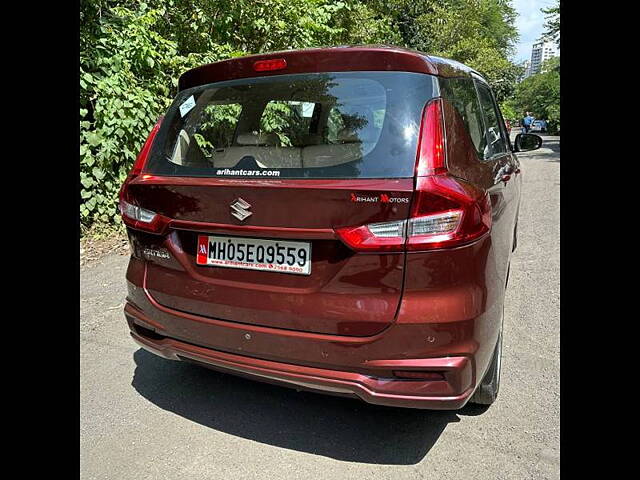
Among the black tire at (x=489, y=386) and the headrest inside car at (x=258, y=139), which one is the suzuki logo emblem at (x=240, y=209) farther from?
the black tire at (x=489, y=386)

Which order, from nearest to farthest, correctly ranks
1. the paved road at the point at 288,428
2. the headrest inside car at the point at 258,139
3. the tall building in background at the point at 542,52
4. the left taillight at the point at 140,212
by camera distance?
the paved road at the point at 288,428, the left taillight at the point at 140,212, the headrest inside car at the point at 258,139, the tall building in background at the point at 542,52

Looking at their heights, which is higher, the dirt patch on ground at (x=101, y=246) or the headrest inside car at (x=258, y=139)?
the headrest inside car at (x=258, y=139)

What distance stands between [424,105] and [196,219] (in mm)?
1093

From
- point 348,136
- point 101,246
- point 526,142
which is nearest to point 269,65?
point 348,136

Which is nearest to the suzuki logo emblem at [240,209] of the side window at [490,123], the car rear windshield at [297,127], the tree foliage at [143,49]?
the car rear windshield at [297,127]

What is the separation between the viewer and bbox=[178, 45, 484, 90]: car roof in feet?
6.89

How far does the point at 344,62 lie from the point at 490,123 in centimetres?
162

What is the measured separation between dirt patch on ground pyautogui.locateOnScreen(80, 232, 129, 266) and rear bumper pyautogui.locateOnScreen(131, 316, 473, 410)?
11.9 feet

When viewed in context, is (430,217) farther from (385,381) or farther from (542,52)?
(542,52)

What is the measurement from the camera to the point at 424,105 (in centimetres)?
205

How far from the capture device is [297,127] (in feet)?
9.68

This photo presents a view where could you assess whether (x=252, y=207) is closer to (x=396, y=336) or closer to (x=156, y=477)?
(x=396, y=336)

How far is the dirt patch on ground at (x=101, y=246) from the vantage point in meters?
5.45

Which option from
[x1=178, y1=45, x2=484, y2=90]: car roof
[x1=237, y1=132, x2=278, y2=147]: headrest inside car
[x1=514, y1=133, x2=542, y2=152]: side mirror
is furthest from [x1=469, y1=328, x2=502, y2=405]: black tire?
[x1=514, y1=133, x2=542, y2=152]: side mirror
